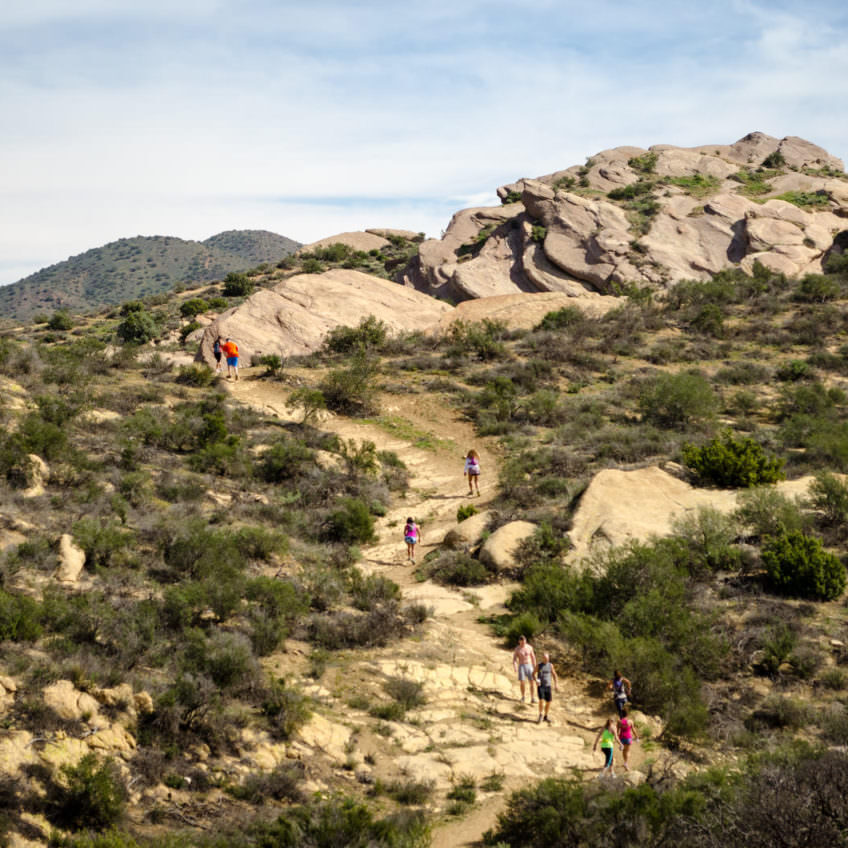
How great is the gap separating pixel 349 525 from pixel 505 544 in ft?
12.2

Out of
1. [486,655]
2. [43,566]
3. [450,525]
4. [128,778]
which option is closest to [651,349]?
[450,525]

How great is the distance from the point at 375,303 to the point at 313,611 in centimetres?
2432

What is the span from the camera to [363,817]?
647 cm

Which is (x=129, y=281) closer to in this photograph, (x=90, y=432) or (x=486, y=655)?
(x=90, y=432)

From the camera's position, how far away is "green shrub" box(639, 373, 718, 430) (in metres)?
22.7

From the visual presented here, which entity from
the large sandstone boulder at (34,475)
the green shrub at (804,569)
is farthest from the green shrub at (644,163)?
the large sandstone boulder at (34,475)

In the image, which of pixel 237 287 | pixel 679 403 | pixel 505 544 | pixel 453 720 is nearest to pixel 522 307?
pixel 679 403

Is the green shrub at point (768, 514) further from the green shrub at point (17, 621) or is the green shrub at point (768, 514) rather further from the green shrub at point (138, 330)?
the green shrub at point (138, 330)

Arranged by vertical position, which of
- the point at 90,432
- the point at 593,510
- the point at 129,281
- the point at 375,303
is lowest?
the point at 593,510

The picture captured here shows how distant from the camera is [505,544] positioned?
15.2 metres

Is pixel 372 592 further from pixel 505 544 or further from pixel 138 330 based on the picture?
pixel 138 330

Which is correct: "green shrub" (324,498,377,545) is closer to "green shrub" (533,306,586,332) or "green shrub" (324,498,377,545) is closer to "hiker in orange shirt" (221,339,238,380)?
"hiker in orange shirt" (221,339,238,380)

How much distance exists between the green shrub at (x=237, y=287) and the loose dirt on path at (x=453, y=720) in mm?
38791

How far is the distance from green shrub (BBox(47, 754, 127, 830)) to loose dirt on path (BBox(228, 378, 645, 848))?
2.55 meters
